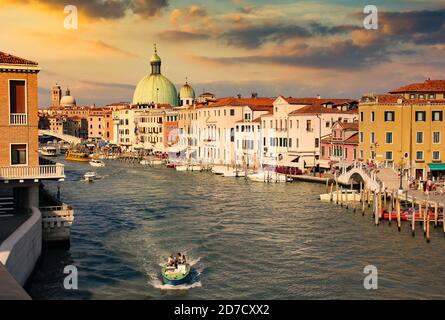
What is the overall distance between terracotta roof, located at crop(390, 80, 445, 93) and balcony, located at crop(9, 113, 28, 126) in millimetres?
32876

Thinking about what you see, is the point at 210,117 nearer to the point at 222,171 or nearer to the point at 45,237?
the point at 222,171

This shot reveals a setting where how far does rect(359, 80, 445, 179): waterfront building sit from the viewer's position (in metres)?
44.7

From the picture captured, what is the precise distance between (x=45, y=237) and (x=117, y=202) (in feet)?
56.2

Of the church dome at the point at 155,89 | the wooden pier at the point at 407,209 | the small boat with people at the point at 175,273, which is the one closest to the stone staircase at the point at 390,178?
the wooden pier at the point at 407,209

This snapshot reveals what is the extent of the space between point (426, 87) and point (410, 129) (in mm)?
4322

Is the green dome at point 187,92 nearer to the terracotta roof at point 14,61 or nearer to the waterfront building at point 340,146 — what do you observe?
the waterfront building at point 340,146

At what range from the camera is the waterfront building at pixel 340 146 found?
51.4 m

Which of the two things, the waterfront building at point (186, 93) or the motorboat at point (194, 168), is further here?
the waterfront building at point (186, 93)

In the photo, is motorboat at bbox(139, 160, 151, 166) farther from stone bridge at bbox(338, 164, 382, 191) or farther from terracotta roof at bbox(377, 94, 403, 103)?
terracotta roof at bbox(377, 94, 403, 103)

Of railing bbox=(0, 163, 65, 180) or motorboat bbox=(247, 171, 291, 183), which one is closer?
railing bbox=(0, 163, 65, 180)

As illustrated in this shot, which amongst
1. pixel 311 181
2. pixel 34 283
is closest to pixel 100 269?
pixel 34 283

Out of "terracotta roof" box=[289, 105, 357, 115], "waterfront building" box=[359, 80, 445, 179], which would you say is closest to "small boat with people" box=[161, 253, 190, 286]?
"waterfront building" box=[359, 80, 445, 179]

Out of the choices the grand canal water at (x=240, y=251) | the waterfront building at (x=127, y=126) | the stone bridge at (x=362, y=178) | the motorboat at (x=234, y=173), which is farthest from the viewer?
the waterfront building at (x=127, y=126)

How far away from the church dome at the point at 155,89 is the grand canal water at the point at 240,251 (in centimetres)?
7929
